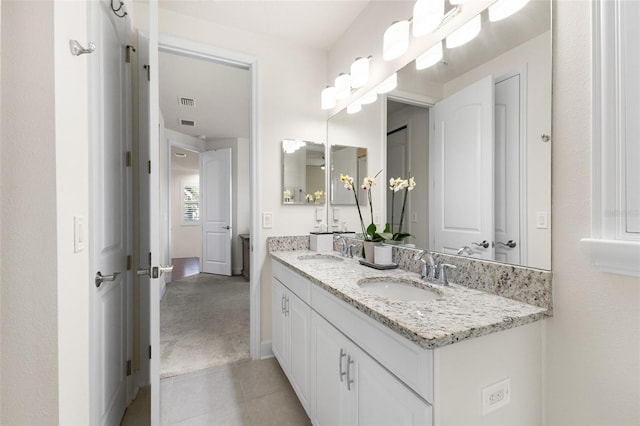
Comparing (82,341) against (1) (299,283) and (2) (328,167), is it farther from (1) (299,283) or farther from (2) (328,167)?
(2) (328,167)

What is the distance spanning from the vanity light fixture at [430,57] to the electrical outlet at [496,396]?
143 cm

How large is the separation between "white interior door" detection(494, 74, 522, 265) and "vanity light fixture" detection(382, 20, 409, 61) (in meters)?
0.69

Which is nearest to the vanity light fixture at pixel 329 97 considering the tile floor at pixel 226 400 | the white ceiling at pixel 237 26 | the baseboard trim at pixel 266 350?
the white ceiling at pixel 237 26

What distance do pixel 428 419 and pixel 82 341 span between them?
1.13 m

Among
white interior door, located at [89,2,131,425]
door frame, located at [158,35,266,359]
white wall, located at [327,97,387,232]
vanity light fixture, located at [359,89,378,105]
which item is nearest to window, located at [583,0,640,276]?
white wall, located at [327,97,387,232]

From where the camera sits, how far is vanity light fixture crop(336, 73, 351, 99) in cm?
210

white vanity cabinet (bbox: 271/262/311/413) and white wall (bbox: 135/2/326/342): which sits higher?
white wall (bbox: 135/2/326/342)

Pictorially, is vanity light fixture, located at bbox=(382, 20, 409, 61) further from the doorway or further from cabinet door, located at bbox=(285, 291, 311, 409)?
cabinet door, located at bbox=(285, 291, 311, 409)

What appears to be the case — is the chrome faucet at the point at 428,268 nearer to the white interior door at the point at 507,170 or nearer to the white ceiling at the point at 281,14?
the white interior door at the point at 507,170

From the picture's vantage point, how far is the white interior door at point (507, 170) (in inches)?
40.3

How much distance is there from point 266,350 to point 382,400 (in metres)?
1.56

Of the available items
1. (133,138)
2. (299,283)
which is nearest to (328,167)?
(299,283)

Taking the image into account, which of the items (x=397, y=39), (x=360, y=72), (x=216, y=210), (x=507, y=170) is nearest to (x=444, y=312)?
(x=507, y=170)

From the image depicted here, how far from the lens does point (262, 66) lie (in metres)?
2.22
